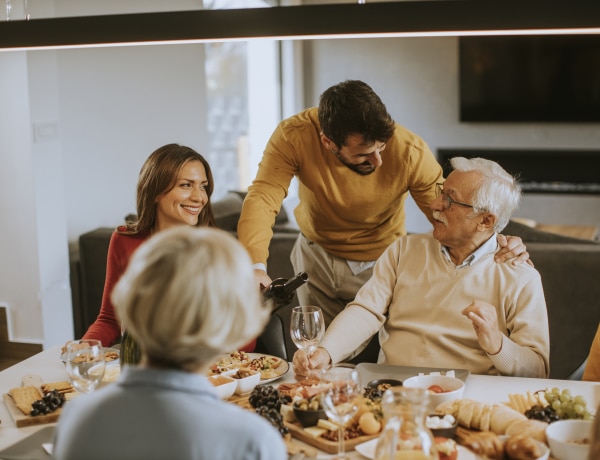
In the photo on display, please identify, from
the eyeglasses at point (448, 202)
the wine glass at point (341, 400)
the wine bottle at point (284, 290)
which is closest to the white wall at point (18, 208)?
the wine bottle at point (284, 290)

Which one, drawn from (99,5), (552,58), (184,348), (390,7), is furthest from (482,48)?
(184,348)

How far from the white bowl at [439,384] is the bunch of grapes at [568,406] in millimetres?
205

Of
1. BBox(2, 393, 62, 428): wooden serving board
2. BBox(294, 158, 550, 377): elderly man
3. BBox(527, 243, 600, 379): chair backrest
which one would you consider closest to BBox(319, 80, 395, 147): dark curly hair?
BBox(294, 158, 550, 377): elderly man

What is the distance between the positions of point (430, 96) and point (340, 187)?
469cm

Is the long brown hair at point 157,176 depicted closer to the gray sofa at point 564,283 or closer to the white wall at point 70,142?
the gray sofa at point 564,283

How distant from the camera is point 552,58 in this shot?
6934 millimetres

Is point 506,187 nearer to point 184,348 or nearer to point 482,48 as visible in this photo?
point 184,348

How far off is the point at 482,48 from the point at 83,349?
20.0 feet

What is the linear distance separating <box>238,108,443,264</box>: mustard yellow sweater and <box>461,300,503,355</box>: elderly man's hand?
712 mm

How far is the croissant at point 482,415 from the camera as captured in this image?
1.60 metres

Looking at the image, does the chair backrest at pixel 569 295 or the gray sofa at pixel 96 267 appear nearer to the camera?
the chair backrest at pixel 569 295

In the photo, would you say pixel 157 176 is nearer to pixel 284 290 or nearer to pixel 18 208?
pixel 284 290

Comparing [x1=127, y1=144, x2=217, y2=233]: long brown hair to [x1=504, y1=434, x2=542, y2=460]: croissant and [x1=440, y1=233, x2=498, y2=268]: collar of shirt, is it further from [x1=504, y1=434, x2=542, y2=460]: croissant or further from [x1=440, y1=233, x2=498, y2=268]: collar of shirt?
[x1=504, y1=434, x2=542, y2=460]: croissant

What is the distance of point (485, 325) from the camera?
2.00 m
